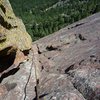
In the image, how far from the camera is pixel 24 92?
2359 cm

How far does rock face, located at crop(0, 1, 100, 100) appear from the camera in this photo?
20578mm

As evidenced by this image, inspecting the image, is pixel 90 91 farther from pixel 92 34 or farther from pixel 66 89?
pixel 92 34

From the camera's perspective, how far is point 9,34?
29578 mm

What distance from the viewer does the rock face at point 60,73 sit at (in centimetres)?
2058

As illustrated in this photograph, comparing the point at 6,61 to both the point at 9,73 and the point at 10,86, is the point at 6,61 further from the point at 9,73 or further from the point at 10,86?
the point at 10,86

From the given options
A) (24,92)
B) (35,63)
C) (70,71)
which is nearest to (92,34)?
(35,63)

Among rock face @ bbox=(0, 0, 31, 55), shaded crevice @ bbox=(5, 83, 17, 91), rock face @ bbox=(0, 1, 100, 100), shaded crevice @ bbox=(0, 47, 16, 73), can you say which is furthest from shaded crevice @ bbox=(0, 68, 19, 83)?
shaded crevice @ bbox=(5, 83, 17, 91)

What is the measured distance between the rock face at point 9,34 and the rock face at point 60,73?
181 cm

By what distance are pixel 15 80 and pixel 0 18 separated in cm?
743

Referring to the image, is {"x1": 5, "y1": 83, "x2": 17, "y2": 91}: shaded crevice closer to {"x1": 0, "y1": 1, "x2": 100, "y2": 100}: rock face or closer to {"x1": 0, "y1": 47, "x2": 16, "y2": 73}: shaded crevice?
{"x1": 0, "y1": 1, "x2": 100, "y2": 100}: rock face

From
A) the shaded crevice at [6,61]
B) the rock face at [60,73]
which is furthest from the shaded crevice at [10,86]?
the shaded crevice at [6,61]

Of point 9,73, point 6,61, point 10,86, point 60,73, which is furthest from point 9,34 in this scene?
point 60,73

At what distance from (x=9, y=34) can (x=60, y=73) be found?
7449 mm

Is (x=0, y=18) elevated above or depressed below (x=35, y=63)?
above
